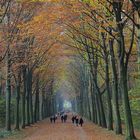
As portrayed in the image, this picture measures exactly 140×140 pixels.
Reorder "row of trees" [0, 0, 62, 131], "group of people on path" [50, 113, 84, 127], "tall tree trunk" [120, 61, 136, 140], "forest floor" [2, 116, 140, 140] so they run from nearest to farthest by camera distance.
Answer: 1. "tall tree trunk" [120, 61, 136, 140]
2. "forest floor" [2, 116, 140, 140]
3. "row of trees" [0, 0, 62, 131]
4. "group of people on path" [50, 113, 84, 127]

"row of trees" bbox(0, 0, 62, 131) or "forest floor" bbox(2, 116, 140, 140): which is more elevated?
"row of trees" bbox(0, 0, 62, 131)

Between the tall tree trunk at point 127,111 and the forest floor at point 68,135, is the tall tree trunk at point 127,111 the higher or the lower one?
the higher one

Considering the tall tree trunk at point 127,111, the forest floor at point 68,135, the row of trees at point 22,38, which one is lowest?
the forest floor at point 68,135

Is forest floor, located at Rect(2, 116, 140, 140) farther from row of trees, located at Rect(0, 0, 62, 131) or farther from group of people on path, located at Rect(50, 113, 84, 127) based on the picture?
group of people on path, located at Rect(50, 113, 84, 127)

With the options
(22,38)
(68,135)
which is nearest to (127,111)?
(68,135)

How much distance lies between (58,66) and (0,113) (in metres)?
20.4

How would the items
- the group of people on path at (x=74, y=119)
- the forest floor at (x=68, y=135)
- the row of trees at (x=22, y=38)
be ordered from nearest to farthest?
1. the forest floor at (x=68, y=135)
2. the row of trees at (x=22, y=38)
3. the group of people on path at (x=74, y=119)

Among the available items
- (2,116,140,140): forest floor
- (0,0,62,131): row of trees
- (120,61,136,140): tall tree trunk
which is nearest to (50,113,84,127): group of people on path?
(0,0,62,131): row of trees

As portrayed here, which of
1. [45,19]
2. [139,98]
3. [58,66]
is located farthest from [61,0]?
[58,66]

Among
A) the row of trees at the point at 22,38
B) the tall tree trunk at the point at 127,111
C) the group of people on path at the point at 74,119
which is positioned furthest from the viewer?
the group of people on path at the point at 74,119

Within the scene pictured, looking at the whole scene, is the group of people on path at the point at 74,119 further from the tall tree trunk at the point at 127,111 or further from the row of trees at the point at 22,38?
the tall tree trunk at the point at 127,111

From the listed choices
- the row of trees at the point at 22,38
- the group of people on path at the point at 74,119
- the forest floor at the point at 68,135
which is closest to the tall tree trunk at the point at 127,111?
the forest floor at the point at 68,135

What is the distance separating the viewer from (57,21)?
29.2m

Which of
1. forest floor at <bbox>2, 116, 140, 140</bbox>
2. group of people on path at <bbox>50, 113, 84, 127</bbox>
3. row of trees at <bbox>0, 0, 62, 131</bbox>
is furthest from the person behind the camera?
group of people on path at <bbox>50, 113, 84, 127</bbox>
